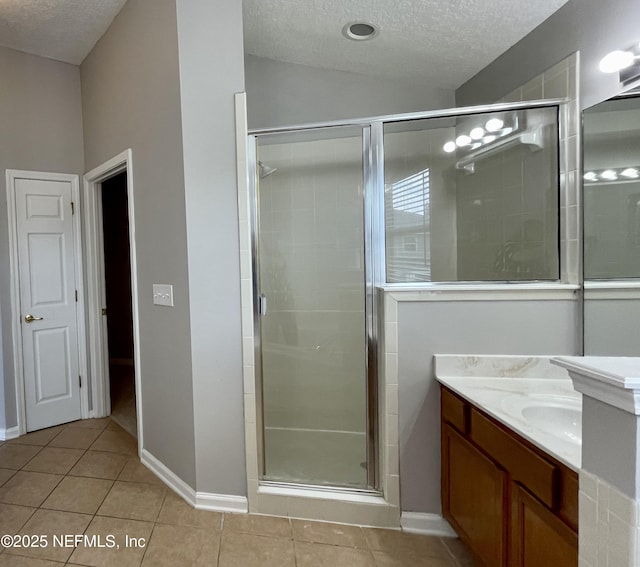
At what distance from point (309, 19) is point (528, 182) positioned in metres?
1.58

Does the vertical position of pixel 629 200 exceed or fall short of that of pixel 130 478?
it exceeds it

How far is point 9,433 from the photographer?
276 cm

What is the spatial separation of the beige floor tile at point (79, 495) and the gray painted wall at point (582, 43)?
325 cm

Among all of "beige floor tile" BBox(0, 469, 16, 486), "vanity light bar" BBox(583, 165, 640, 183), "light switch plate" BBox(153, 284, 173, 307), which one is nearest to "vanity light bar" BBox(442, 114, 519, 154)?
"vanity light bar" BBox(583, 165, 640, 183)

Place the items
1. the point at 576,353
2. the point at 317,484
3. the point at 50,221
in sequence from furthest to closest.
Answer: the point at 50,221
the point at 317,484
the point at 576,353

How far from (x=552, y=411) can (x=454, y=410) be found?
0.37m

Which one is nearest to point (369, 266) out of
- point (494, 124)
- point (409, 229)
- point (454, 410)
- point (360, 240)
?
point (360, 240)

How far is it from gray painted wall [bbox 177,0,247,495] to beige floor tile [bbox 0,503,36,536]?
0.89 metres

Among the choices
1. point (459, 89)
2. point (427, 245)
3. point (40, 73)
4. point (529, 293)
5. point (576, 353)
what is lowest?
point (576, 353)

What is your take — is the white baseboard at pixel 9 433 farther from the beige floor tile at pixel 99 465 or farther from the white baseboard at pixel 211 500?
the white baseboard at pixel 211 500

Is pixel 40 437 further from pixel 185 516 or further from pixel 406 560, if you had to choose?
pixel 406 560

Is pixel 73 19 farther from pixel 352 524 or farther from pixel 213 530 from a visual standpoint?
pixel 352 524

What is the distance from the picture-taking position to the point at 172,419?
2.13m

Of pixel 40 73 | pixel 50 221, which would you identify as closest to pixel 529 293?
pixel 50 221
